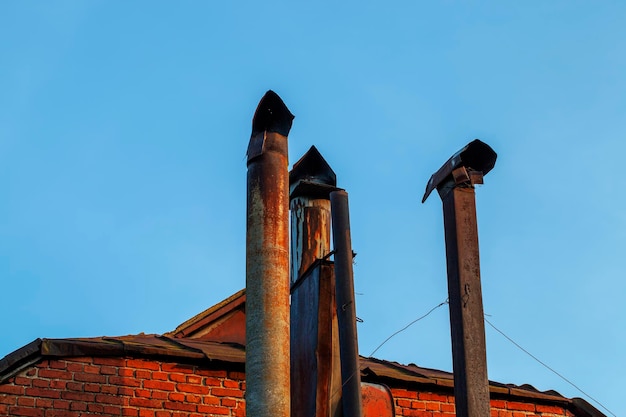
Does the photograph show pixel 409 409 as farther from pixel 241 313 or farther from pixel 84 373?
pixel 84 373

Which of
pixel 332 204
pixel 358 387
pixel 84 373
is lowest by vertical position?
pixel 358 387

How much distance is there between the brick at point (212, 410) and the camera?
852cm

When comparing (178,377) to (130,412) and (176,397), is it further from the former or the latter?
(130,412)

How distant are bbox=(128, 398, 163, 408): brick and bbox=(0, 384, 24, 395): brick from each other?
2.98 feet

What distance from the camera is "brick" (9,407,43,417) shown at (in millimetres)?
7848

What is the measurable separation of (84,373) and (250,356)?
2781 millimetres

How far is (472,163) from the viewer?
21.5 feet

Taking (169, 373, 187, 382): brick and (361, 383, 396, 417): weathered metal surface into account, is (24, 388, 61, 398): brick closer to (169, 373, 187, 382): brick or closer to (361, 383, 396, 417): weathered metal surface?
(169, 373, 187, 382): brick

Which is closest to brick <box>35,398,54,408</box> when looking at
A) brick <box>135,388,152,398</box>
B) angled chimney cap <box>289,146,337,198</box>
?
brick <box>135,388,152,398</box>

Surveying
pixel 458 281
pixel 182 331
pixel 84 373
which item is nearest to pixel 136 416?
pixel 84 373

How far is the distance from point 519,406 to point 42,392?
15.5ft

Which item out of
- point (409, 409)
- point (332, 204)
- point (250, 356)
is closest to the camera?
point (250, 356)

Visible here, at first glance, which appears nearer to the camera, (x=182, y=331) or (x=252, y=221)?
(x=252, y=221)

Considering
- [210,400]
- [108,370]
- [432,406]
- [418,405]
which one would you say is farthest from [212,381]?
[432,406]
